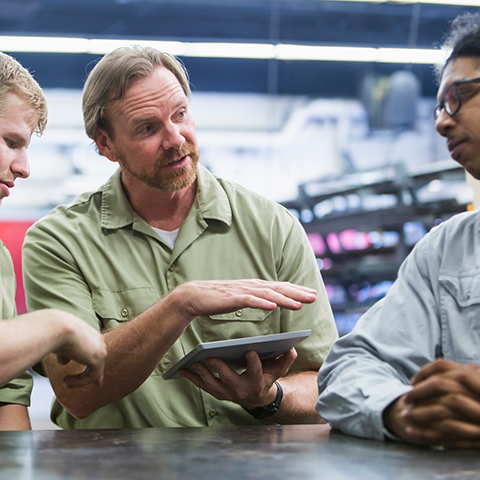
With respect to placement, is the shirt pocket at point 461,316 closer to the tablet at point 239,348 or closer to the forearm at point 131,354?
the tablet at point 239,348

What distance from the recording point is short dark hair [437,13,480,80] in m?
1.33

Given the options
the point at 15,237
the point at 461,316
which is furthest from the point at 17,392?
the point at 15,237

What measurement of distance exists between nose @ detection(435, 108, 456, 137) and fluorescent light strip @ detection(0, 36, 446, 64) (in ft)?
19.2

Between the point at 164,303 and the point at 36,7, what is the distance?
6049mm

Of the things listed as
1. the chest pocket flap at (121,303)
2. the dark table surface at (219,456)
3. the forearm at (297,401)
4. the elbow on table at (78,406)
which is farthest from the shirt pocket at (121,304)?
the dark table surface at (219,456)

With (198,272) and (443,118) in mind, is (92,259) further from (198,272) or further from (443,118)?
(443,118)

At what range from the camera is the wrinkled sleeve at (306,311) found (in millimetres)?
1683

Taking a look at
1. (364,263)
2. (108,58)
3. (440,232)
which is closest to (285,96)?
(364,263)

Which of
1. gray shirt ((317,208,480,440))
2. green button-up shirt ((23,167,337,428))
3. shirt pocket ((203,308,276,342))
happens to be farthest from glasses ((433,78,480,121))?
shirt pocket ((203,308,276,342))

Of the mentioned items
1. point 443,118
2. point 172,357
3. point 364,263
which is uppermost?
point 443,118

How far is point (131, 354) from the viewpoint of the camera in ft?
4.88

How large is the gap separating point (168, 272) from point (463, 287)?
755mm

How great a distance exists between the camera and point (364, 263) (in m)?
6.10

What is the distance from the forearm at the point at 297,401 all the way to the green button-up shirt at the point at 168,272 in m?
0.06
